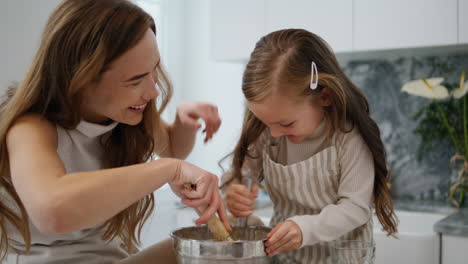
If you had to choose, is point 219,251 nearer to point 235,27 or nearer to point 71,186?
point 71,186

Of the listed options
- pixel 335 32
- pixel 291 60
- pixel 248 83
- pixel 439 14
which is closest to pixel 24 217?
pixel 248 83

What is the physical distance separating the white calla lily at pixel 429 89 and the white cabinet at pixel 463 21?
0.63 ft

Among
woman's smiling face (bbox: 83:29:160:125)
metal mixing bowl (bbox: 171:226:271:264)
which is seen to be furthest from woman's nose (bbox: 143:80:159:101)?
metal mixing bowl (bbox: 171:226:271:264)

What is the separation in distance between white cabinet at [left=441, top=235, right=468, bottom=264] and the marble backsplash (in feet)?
2.24

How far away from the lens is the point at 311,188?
114 centimetres

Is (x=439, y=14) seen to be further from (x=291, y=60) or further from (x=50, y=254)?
(x=50, y=254)

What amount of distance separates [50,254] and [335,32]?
5.49 feet

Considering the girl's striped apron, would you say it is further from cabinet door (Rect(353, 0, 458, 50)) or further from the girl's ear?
cabinet door (Rect(353, 0, 458, 50))

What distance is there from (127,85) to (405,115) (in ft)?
6.34

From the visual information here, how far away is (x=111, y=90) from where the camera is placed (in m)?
0.89

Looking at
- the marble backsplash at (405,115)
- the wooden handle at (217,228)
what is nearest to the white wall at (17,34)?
the wooden handle at (217,228)

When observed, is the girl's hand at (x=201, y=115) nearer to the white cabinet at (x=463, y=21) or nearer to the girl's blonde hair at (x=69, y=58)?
the girl's blonde hair at (x=69, y=58)

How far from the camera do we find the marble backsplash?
7.79 ft

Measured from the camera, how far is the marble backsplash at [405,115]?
93.5 inches
